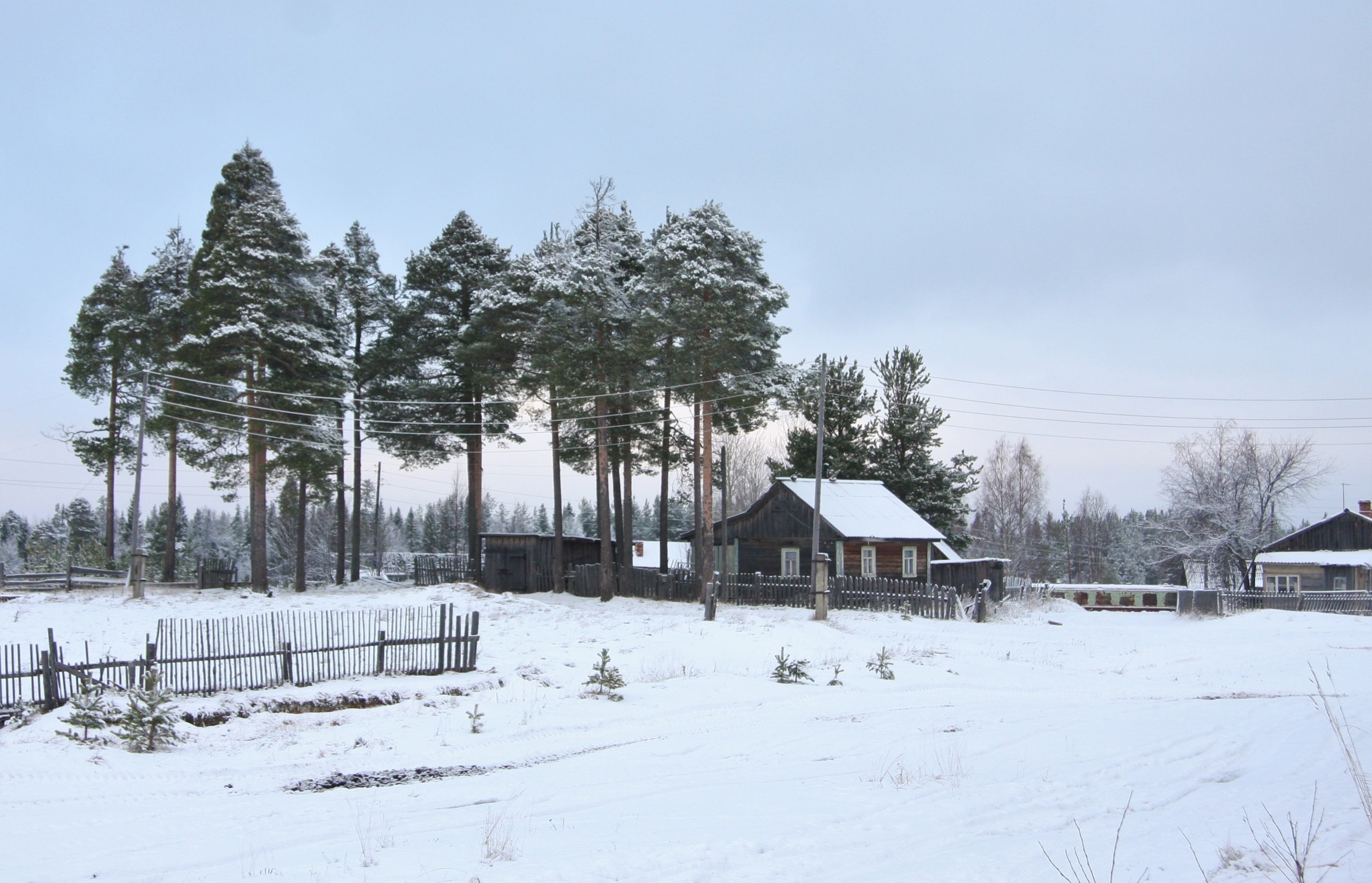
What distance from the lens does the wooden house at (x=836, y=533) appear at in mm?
38906

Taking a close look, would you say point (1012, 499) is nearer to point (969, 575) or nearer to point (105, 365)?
point (969, 575)

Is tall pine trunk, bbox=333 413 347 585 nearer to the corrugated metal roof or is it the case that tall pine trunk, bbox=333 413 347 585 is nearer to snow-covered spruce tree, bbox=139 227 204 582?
snow-covered spruce tree, bbox=139 227 204 582

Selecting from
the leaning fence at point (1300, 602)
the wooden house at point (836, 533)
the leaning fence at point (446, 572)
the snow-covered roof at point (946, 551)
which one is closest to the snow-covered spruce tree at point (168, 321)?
the leaning fence at point (446, 572)

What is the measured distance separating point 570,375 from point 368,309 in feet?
44.9

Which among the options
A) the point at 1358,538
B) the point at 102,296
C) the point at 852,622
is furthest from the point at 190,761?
the point at 1358,538

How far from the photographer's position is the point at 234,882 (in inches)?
253

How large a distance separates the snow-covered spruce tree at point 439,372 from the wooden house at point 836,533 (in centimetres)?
1151

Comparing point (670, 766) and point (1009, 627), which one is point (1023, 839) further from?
point (1009, 627)

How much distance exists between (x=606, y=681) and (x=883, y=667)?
6.00 meters

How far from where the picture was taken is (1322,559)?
159ft

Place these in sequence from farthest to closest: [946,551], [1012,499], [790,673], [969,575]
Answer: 1. [1012,499]
2. [946,551]
3. [969,575]
4. [790,673]

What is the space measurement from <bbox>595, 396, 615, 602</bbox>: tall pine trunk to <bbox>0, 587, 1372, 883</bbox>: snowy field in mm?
15663

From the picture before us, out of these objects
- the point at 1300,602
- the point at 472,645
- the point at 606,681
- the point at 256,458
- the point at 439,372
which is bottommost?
the point at 1300,602

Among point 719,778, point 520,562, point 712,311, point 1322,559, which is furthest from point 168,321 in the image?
point 1322,559
